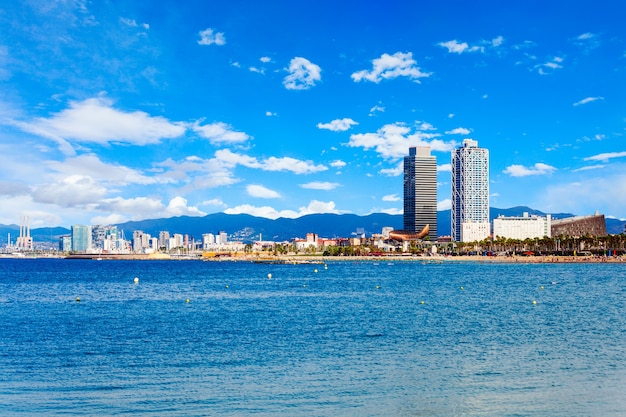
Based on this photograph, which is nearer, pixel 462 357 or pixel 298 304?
pixel 462 357

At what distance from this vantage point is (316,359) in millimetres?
31188

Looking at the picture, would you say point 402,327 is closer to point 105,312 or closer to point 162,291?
point 105,312

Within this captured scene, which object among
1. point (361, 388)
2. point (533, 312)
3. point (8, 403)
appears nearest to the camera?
point (8, 403)

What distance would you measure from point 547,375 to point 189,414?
1523cm

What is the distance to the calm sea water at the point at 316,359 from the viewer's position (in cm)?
2294

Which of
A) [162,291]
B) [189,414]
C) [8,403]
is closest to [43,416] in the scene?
[8,403]

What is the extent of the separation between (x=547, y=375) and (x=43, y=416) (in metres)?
19.8

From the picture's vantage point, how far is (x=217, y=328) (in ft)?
142

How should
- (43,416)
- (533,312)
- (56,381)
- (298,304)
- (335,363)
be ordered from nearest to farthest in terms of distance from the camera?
(43,416) < (56,381) < (335,363) < (533,312) < (298,304)

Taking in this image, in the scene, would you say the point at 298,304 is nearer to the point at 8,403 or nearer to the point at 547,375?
the point at 547,375

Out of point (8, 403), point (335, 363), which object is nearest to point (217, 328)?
point (335, 363)

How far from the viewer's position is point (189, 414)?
21578mm

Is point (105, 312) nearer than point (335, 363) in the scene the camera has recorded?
No

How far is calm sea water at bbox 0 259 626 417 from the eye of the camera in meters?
22.9
